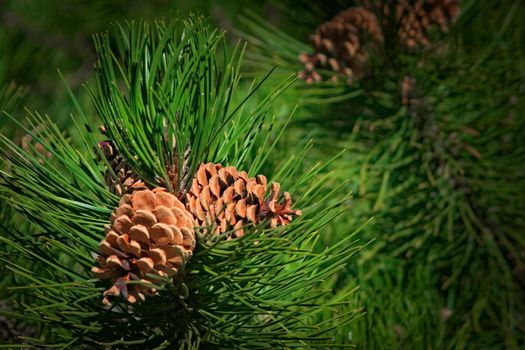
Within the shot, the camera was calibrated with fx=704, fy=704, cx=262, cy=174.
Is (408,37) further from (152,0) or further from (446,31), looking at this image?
(152,0)

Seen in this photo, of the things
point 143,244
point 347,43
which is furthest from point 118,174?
point 347,43

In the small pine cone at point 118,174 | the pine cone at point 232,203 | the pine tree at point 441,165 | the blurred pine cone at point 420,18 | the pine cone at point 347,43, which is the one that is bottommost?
the pine cone at point 232,203

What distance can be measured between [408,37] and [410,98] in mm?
56

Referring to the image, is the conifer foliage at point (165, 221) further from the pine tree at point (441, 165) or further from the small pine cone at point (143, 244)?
the pine tree at point (441, 165)

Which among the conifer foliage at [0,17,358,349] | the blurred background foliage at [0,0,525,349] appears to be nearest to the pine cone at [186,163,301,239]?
the conifer foliage at [0,17,358,349]

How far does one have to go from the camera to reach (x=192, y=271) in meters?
0.36

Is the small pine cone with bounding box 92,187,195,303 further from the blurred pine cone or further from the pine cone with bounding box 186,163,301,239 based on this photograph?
the blurred pine cone

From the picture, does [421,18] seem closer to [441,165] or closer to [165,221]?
[441,165]

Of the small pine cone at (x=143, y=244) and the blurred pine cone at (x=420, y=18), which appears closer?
the small pine cone at (x=143, y=244)

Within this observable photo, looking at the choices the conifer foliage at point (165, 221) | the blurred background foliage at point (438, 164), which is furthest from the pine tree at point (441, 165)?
the conifer foliage at point (165, 221)

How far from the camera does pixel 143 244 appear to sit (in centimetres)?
35

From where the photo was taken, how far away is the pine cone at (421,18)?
2.11 feet

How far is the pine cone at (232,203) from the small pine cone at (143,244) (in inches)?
0.5

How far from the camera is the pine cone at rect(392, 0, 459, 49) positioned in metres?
0.64
